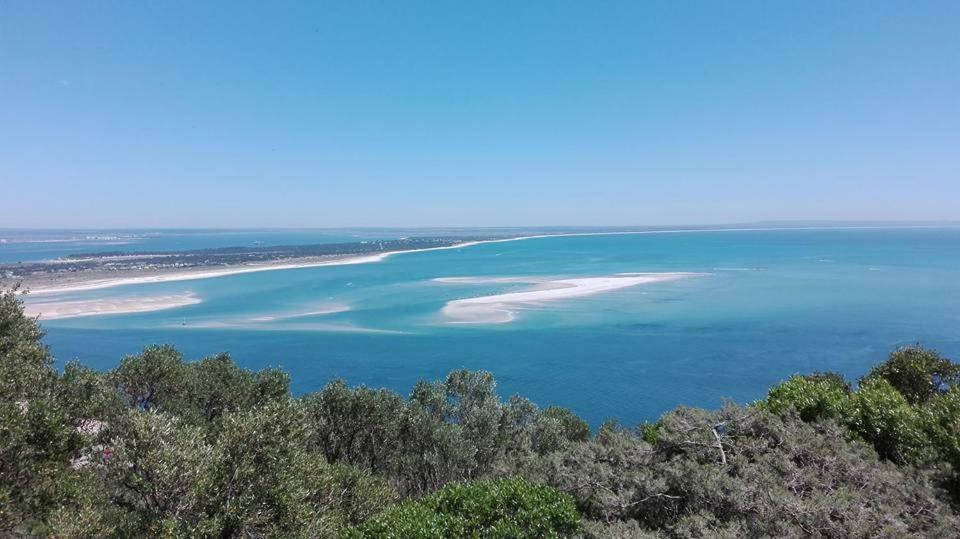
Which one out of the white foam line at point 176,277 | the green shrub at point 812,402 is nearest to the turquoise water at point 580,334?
the white foam line at point 176,277

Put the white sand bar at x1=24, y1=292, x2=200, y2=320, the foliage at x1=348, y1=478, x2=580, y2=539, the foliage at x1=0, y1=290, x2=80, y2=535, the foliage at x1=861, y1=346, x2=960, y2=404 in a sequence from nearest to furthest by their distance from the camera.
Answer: the foliage at x1=348, y1=478, x2=580, y2=539
the foliage at x1=0, y1=290, x2=80, y2=535
the foliage at x1=861, y1=346, x2=960, y2=404
the white sand bar at x1=24, y1=292, x2=200, y2=320

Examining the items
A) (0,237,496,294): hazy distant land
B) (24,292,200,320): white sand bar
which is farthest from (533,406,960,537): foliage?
(0,237,496,294): hazy distant land

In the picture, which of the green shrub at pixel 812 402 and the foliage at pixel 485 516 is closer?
the foliage at pixel 485 516

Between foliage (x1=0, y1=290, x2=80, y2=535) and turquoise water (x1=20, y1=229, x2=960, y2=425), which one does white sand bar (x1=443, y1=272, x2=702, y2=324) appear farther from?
foliage (x1=0, y1=290, x2=80, y2=535)

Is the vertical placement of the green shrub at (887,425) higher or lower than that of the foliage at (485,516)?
higher

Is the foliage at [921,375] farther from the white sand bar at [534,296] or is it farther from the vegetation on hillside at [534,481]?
the white sand bar at [534,296]

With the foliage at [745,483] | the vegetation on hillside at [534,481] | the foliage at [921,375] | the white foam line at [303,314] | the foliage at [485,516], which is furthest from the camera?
the white foam line at [303,314]
